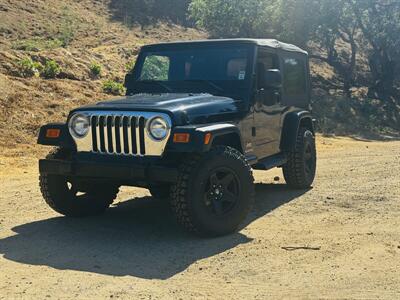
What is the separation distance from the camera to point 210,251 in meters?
5.12

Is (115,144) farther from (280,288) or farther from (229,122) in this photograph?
(280,288)

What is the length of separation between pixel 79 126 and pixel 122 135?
21.4 inches

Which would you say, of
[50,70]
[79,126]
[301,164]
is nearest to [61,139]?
[79,126]

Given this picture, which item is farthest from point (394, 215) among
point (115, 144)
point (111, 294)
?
point (111, 294)

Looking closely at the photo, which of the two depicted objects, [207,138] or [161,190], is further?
[161,190]

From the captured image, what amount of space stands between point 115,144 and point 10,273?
5.02 ft

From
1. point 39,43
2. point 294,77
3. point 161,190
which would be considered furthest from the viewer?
point 39,43

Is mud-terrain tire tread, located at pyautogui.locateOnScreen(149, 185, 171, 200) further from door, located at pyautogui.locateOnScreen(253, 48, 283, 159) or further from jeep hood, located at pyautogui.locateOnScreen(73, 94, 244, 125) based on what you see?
door, located at pyautogui.locateOnScreen(253, 48, 283, 159)

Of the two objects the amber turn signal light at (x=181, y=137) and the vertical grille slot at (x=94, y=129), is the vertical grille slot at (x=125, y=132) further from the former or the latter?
the amber turn signal light at (x=181, y=137)

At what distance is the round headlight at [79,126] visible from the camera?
5539 millimetres

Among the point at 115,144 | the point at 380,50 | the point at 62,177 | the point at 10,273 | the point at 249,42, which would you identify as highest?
the point at 380,50

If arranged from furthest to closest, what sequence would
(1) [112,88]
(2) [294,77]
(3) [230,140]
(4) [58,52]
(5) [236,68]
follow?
(4) [58,52]
(1) [112,88]
(2) [294,77]
(5) [236,68]
(3) [230,140]

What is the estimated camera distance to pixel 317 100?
2269 cm

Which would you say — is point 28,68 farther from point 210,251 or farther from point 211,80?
point 210,251
